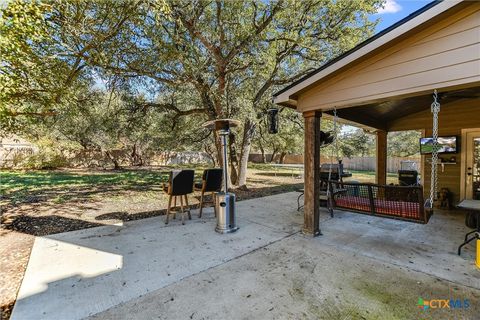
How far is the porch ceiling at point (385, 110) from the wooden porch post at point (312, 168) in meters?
0.72

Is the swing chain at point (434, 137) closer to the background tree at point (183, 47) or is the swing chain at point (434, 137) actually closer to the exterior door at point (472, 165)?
the exterior door at point (472, 165)

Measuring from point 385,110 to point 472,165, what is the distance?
2.43 meters

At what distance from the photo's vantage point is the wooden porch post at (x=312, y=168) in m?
3.63

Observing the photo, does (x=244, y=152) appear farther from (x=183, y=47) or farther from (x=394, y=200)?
(x=394, y=200)

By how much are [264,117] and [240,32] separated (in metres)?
3.17

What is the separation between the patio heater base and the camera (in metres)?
3.96

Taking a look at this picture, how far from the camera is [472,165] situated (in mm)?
5328

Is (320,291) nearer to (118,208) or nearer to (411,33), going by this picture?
(411,33)

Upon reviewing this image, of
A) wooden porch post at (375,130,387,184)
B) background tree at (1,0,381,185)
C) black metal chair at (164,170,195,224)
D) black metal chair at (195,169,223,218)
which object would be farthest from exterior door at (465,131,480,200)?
black metal chair at (164,170,195,224)

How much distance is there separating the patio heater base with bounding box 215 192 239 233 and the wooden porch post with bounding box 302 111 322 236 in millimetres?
1292

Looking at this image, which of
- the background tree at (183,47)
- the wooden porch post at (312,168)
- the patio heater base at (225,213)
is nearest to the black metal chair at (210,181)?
the patio heater base at (225,213)

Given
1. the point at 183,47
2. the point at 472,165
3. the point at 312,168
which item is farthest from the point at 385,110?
the point at 183,47

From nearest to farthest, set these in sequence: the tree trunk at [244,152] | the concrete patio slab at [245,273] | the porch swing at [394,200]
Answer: the concrete patio slab at [245,273]
the porch swing at [394,200]
the tree trunk at [244,152]

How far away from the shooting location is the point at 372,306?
2.04 metres
